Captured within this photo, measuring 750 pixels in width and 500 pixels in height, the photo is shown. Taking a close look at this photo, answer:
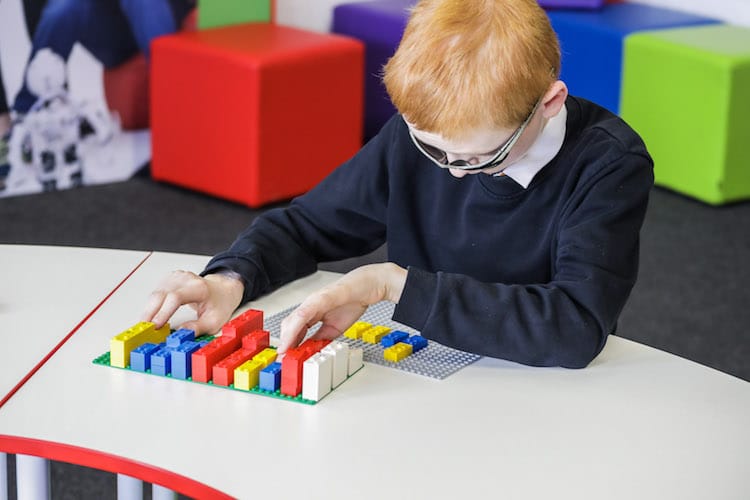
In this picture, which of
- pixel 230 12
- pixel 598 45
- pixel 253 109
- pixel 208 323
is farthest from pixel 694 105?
pixel 208 323

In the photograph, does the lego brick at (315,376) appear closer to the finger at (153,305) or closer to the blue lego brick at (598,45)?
the finger at (153,305)

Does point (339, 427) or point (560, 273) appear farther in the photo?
point (560, 273)

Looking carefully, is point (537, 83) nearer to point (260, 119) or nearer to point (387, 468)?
point (387, 468)

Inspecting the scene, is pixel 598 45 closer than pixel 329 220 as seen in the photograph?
No

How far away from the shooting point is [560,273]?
1315mm

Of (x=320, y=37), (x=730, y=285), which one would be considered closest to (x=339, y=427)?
(x=730, y=285)

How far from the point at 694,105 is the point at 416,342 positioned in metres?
2.61

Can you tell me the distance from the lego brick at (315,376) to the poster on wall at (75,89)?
2.57 meters

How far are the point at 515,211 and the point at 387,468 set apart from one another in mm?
492

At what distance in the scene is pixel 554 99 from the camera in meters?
1.25

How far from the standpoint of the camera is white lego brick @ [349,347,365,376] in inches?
48.3

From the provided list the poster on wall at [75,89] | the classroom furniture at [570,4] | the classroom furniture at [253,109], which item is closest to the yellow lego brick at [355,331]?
the classroom furniture at [253,109]

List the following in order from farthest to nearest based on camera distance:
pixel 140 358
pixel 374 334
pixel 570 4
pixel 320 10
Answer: pixel 320 10 < pixel 570 4 < pixel 374 334 < pixel 140 358

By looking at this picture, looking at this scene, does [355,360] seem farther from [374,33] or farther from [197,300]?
[374,33]
